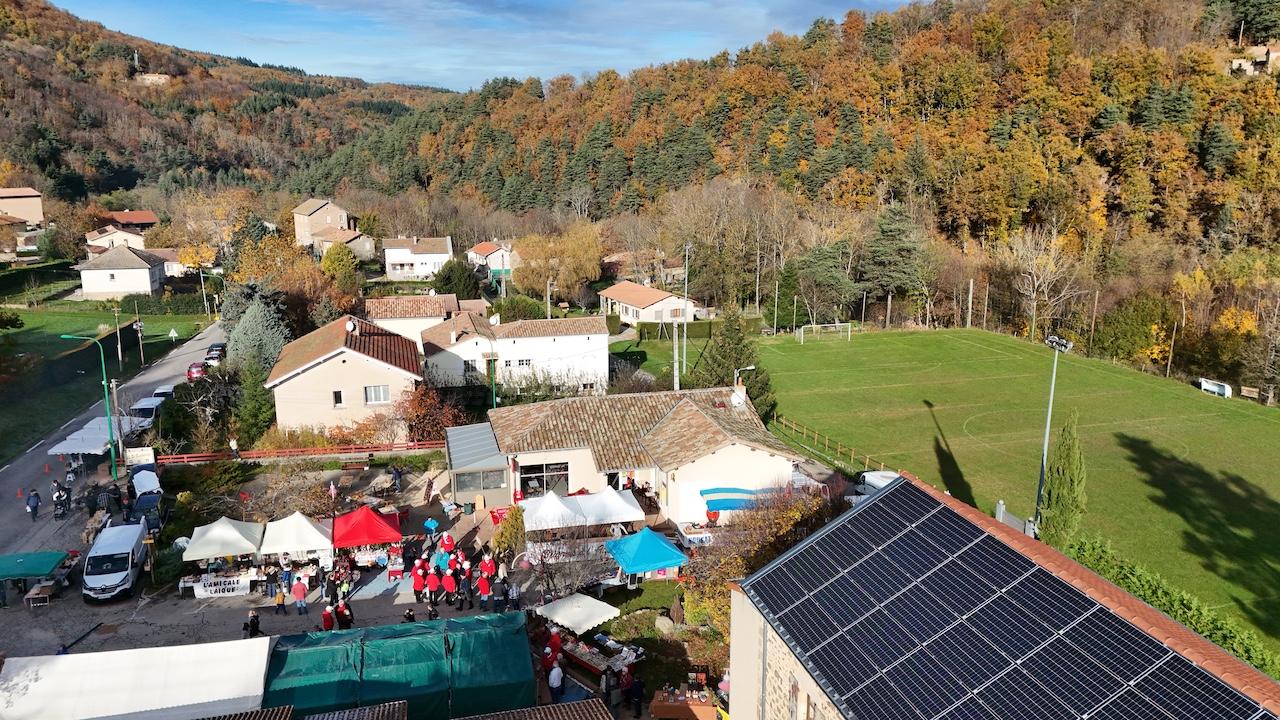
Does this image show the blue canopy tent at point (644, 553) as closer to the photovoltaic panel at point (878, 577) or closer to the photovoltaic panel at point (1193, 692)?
the photovoltaic panel at point (878, 577)

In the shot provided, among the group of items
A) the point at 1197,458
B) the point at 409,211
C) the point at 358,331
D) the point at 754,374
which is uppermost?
the point at 409,211

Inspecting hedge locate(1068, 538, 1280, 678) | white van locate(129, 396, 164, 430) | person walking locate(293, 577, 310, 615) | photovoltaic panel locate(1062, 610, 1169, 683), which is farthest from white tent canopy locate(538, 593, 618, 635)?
white van locate(129, 396, 164, 430)

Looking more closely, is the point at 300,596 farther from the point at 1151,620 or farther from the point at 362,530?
the point at 1151,620

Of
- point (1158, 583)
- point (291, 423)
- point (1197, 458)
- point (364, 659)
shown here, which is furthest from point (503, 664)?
point (1197, 458)

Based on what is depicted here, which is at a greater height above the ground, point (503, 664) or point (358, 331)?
point (358, 331)

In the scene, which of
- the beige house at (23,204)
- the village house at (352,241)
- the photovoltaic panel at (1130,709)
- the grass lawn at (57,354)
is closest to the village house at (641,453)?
the photovoltaic panel at (1130,709)

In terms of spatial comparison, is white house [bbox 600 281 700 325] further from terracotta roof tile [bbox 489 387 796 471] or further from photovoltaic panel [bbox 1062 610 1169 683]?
photovoltaic panel [bbox 1062 610 1169 683]

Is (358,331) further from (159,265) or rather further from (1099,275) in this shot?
(1099,275)

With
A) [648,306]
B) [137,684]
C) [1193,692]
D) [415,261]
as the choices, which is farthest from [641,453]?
[415,261]
